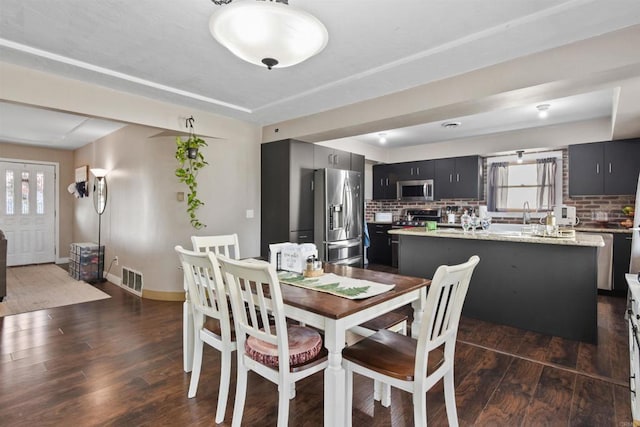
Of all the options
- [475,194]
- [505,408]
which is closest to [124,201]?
[505,408]

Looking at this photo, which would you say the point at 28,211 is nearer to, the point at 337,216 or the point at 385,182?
the point at 337,216

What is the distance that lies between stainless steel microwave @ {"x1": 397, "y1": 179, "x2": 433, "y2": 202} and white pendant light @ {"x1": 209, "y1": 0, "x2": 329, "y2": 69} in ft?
16.9

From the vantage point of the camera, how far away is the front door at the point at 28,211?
639 centimetres

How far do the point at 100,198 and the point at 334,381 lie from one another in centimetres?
584

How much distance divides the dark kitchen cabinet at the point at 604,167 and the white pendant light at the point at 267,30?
16.1ft

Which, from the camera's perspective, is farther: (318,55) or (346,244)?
(346,244)

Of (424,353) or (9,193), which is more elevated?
(9,193)

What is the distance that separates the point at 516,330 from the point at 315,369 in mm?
2547

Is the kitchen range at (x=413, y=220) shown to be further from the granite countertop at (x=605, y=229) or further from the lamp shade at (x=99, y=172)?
the lamp shade at (x=99, y=172)

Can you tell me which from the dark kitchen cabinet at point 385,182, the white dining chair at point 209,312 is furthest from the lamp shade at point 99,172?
the dark kitchen cabinet at point 385,182

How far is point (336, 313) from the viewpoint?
1.49 metres

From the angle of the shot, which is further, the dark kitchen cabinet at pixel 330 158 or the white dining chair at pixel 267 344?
the dark kitchen cabinet at pixel 330 158

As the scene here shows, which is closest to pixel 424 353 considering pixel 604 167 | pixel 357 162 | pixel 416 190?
pixel 357 162

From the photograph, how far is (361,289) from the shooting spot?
1.90 meters
